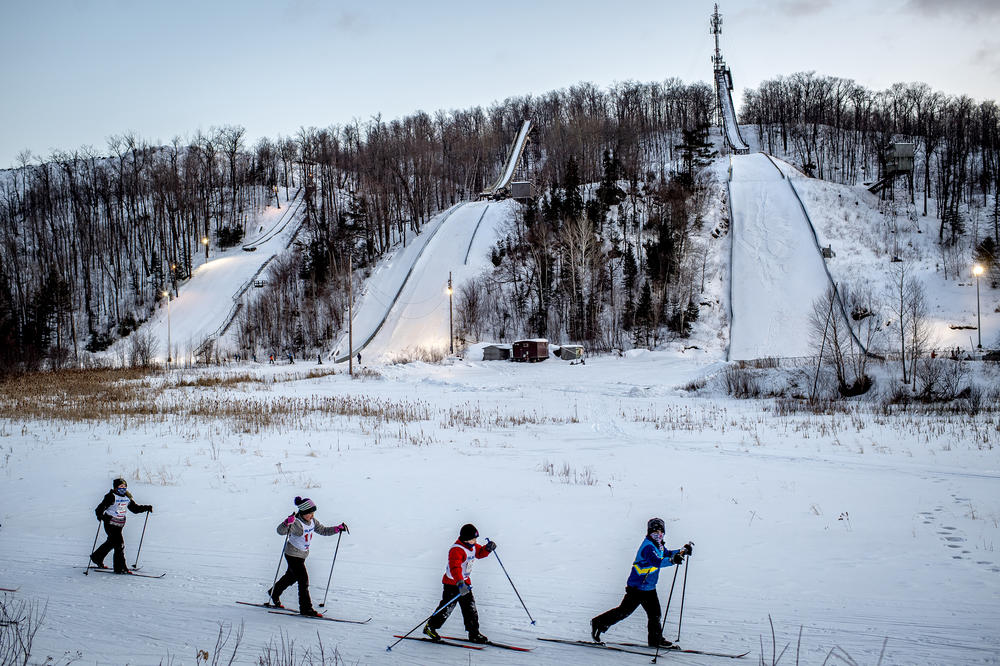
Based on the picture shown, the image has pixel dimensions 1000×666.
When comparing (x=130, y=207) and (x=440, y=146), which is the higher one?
(x=440, y=146)

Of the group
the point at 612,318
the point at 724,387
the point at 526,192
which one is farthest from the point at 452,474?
the point at 526,192

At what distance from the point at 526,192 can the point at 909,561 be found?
192 ft

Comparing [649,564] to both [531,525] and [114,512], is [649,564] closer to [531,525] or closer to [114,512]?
[531,525]

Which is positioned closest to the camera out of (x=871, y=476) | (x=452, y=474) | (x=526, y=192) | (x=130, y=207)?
(x=871, y=476)

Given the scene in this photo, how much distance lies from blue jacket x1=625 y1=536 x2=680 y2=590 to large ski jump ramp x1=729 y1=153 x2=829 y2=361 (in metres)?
31.6

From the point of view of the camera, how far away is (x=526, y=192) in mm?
63094

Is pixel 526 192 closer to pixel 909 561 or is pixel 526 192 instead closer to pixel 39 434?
pixel 39 434

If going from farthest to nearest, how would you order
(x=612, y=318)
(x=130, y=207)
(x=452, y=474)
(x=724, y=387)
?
(x=130, y=207)
(x=612, y=318)
(x=724, y=387)
(x=452, y=474)

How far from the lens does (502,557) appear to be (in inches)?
325

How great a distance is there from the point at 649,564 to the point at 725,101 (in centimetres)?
9142

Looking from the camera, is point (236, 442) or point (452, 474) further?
point (236, 442)

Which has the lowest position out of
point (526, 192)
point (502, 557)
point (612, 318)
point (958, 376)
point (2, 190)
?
point (502, 557)

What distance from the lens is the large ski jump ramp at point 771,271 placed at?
1437 inches

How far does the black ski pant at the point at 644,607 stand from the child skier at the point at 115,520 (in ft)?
19.2
